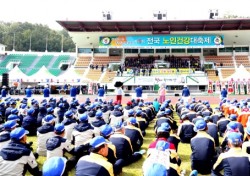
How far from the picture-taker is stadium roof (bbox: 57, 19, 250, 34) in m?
46.2

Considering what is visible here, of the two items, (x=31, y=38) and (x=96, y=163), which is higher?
(x=31, y=38)

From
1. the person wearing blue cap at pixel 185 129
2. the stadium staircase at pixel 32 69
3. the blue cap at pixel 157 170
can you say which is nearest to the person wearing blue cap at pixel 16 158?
the blue cap at pixel 157 170

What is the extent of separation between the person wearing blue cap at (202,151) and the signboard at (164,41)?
41.8m

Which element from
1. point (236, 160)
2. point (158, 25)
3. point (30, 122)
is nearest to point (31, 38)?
point (158, 25)

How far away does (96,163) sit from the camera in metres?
4.10

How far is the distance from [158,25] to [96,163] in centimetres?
4501

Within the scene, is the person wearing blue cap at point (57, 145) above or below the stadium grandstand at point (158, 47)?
below

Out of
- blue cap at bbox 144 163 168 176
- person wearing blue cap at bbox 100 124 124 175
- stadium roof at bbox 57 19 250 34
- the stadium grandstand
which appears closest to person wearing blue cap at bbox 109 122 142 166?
person wearing blue cap at bbox 100 124 124 175

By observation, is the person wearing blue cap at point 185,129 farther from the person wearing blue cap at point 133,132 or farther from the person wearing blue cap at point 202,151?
the person wearing blue cap at point 202,151

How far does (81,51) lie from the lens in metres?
52.4

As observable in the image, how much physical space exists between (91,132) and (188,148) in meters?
3.18

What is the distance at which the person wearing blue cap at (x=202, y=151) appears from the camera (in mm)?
6188

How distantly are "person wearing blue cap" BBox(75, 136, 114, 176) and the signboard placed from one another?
4408cm

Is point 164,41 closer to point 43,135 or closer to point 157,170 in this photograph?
point 43,135
